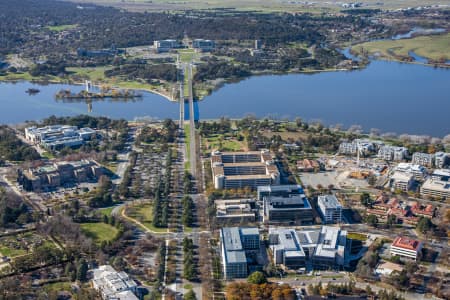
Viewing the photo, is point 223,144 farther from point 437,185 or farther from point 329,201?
point 437,185

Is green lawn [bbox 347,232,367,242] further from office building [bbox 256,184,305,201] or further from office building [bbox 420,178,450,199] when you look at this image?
office building [bbox 420,178,450,199]

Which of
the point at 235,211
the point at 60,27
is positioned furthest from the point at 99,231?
the point at 60,27

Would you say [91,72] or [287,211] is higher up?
[91,72]

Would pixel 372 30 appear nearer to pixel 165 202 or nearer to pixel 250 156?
pixel 250 156

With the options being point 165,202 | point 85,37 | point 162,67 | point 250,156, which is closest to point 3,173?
point 165,202

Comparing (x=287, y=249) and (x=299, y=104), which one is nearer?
(x=287, y=249)

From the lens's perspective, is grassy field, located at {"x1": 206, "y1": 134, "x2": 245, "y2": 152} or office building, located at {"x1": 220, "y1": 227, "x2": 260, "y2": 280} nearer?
office building, located at {"x1": 220, "y1": 227, "x2": 260, "y2": 280}

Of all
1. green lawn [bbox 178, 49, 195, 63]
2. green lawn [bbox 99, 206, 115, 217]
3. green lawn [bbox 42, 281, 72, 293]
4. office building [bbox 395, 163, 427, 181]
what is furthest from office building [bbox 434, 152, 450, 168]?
green lawn [bbox 178, 49, 195, 63]
